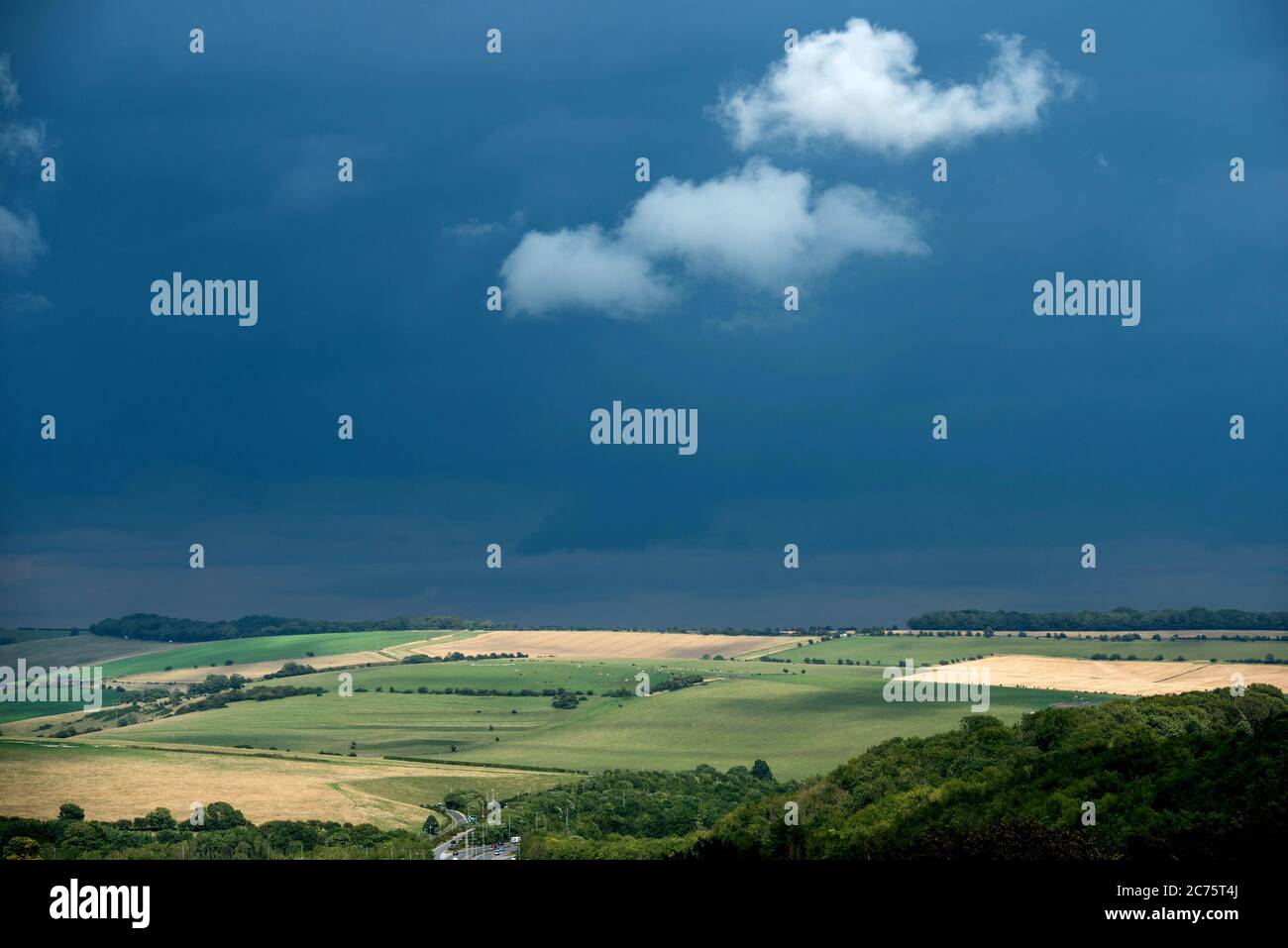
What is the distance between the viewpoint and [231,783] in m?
166

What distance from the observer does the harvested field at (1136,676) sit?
157625 mm

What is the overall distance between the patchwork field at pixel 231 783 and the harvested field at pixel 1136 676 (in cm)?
7522

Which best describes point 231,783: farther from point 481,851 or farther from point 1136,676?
point 1136,676

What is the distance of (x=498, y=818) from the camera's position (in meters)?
139

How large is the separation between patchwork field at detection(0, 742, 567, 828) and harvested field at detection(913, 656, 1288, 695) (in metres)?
75.2

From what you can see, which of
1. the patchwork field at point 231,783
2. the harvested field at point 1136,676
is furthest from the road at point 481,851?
the harvested field at point 1136,676

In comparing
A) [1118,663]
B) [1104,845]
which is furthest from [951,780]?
[1118,663]

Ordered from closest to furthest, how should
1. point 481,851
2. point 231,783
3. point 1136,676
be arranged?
point 481,851 < point 231,783 < point 1136,676

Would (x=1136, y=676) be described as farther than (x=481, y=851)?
Yes

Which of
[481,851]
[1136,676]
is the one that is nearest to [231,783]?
[481,851]

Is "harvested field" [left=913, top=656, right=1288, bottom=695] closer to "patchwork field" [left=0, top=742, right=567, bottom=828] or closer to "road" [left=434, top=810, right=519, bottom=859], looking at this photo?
"patchwork field" [left=0, top=742, right=567, bottom=828]

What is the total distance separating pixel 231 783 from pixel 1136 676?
127 m
